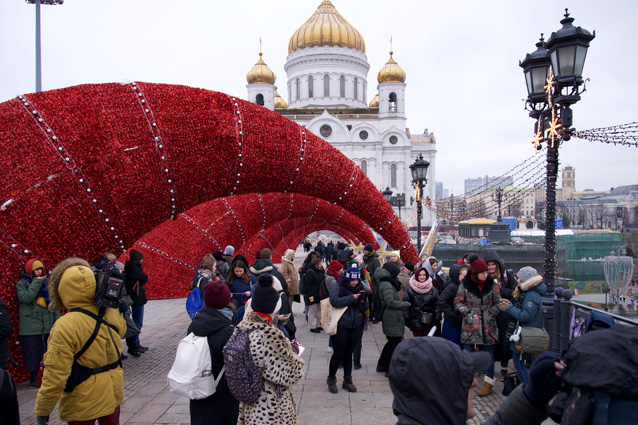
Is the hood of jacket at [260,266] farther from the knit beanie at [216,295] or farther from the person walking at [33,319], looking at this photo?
the knit beanie at [216,295]

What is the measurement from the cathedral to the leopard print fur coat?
52.1m

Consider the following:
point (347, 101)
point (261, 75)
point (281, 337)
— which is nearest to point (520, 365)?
point (281, 337)

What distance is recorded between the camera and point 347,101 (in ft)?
195

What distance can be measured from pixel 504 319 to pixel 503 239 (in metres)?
Result: 21.1

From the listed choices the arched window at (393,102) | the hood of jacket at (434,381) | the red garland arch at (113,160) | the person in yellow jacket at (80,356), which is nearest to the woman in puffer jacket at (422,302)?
the red garland arch at (113,160)

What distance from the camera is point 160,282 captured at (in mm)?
9906

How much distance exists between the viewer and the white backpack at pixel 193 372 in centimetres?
291

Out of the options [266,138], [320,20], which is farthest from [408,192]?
[266,138]

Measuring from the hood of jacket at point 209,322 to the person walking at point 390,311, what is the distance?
9.63 feet

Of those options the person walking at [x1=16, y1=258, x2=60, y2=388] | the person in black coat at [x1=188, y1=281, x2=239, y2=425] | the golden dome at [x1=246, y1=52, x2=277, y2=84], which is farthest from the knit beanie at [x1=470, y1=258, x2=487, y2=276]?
the golden dome at [x1=246, y1=52, x2=277, y2=84]

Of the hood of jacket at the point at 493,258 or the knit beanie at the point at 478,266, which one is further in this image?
the hood of jacket at the point at 493,258

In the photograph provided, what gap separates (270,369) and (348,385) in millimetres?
2572

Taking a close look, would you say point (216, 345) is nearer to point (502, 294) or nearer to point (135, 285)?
point (502, 294)

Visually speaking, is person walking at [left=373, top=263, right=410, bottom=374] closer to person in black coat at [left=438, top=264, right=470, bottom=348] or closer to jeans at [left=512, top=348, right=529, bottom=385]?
person in black coat at [left=438, top=264, right=470, bottom=348]
